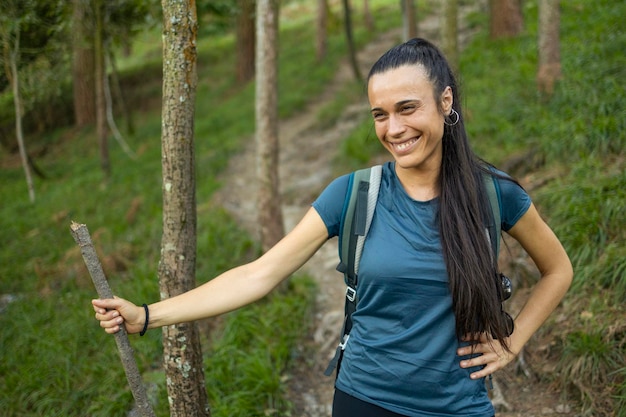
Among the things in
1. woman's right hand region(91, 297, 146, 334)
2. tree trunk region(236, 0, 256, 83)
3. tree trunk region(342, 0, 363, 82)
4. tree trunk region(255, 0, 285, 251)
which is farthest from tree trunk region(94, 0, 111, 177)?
woman's right hand region(91, 297, 146, 334)

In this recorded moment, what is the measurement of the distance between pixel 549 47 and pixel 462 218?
20.5ft

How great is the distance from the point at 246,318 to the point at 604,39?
638 cm

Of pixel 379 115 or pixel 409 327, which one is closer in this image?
pixel 409 327

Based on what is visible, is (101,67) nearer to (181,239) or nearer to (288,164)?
(288,164)

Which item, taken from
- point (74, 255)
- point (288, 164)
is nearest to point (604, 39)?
point (288, 164)

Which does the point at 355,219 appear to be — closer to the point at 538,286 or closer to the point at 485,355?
the point at 485,355

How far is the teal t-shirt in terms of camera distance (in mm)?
2000

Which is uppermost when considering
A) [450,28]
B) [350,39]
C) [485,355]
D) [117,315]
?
[350,39]

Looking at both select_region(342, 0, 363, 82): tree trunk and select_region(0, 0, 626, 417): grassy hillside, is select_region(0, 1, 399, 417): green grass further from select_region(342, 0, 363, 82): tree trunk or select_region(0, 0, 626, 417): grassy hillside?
select_region(342, 0, 363, 82): tree trunk

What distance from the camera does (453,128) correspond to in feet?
7.14

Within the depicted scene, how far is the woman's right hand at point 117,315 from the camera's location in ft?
6.72

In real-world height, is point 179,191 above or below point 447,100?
below

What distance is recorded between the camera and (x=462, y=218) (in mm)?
2035

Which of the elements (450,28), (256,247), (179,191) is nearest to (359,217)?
(179,191)
